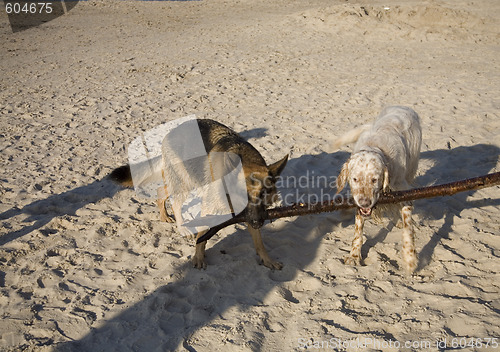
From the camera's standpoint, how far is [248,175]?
468 cm

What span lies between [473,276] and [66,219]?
5.74 metres

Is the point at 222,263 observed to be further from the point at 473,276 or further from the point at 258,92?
the point at 258,92

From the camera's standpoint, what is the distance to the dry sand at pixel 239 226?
435cm

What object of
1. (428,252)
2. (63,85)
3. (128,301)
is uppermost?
(63,85)

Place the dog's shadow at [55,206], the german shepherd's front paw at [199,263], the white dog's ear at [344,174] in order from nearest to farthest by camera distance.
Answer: the white dog's ear at [344,174], the german shepherd's front paw at [199,263], the dog's shadow at [55,206]

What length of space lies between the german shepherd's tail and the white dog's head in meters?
3.44

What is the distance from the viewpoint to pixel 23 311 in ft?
14.9

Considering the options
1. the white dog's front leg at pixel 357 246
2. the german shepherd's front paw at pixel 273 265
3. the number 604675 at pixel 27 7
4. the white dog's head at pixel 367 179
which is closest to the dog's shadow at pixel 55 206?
the german shepherd's front paw at pixel 273 265

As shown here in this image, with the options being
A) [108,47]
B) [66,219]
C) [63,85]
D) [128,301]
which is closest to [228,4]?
[108,47]

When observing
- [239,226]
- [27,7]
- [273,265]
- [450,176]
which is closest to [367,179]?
[273,265]

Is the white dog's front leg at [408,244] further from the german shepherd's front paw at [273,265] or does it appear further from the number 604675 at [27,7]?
the number 604675 at [27,7]

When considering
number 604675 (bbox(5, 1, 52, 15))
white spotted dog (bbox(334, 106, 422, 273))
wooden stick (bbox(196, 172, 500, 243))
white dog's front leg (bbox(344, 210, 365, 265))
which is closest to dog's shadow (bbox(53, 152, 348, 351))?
white dog's front leg (bbox(344, 210, 365, 265))

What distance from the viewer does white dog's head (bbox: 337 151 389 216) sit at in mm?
4738

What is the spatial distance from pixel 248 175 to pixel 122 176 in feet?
8.31
